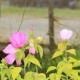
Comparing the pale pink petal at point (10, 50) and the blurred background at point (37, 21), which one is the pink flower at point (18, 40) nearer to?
the pale pink petal at point (10, 50)

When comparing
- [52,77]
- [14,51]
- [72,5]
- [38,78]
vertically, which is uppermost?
[14,51]

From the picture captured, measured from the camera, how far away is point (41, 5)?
9602mm

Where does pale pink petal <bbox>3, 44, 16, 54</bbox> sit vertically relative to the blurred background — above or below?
above

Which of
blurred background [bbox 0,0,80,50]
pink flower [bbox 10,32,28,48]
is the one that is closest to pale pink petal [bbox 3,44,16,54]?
pink flower [bbox 10,32,28,48]

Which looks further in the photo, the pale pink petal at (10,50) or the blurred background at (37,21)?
the blurred background at (37,21)

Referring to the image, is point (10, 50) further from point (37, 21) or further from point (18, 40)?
point (37, 21)

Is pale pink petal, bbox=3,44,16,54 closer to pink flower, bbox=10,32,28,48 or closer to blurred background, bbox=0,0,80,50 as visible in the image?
pink flower, bbox=10,32,28,48

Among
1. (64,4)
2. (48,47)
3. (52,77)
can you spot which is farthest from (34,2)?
(52,77)

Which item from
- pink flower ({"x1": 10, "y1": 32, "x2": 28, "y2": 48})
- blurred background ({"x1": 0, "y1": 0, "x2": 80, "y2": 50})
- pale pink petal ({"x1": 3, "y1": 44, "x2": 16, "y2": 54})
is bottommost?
blurred background ({"x1": 0, "y1": 0, "x2": 80, "y2": 50})

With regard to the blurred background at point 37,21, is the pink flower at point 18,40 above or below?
above

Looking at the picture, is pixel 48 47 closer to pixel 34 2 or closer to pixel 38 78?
pixel 38 78

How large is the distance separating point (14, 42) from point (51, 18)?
139 cm

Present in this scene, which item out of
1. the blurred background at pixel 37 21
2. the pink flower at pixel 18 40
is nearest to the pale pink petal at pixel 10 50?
the pink flower at pixel 18 40

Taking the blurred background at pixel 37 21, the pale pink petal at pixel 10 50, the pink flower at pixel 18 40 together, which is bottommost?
the blurred background at pixel 37 21
